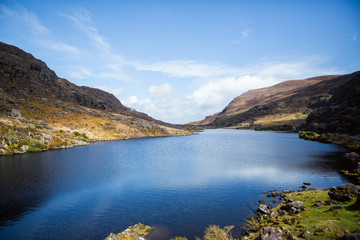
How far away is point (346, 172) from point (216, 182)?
2977cm

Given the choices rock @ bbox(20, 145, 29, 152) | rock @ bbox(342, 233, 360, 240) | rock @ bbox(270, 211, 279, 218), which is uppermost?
rock @ bbox(20, 145, 29, 152)

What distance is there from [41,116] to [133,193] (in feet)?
337

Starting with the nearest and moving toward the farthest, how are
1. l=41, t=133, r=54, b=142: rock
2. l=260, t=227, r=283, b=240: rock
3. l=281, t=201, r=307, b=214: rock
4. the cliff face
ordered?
l=260, t=227, r=283, b=240: rock
l=281, t=201, r=307, b=214: rock
l=41, t=133, r=54, b=142: rock
the cliff face

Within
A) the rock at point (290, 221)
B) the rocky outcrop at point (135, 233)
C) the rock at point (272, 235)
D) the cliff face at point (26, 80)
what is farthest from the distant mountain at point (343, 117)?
the cliff face at point (26, 80)

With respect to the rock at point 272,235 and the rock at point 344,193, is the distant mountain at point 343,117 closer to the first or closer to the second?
→ the rock at point 344,193

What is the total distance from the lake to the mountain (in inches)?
810

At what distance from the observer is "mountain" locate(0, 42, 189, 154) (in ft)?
242

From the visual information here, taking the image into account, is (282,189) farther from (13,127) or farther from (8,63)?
(8,63)

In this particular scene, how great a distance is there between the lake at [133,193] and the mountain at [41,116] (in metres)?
20.6

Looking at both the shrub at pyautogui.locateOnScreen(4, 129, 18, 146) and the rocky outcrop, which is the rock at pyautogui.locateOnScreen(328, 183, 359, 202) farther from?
the shrub at pyautogui.locateOnScreen(4, 129, 18, 146)

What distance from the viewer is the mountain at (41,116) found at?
242 feet

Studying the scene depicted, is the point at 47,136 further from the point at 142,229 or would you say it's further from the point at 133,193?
the point at 142,229

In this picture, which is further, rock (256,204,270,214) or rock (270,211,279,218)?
rock (256,204,270,214)

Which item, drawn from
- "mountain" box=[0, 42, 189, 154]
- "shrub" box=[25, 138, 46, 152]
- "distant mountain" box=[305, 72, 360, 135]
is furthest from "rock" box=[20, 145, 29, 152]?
"distant mountain" box=[305, 72, 360, 135]
